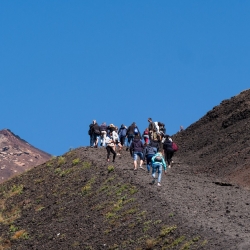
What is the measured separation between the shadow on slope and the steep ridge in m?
120

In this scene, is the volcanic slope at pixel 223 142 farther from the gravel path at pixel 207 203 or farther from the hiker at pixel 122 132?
the hiker at pixel 122 132

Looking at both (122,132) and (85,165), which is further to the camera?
(122,132)

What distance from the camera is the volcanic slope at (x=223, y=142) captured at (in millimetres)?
42000

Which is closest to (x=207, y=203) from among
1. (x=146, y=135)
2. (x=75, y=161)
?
(x=146, y=135)

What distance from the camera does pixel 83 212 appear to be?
34594mm

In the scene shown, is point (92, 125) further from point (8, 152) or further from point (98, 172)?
point (8, 152)

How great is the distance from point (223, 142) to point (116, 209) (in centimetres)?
1763

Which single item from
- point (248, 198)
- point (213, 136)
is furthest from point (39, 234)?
point (213, 136)

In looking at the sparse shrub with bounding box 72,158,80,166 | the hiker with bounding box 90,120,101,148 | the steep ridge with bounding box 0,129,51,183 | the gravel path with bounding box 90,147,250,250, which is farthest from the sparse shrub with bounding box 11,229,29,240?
the steep ridge with bounding box 0,129,51,183

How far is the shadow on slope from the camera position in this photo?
90.4ft

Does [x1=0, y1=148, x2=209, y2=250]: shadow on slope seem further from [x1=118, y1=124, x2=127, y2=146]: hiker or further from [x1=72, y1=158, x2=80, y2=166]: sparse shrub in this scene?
[x1=118, y1=124, x2=127, y2=146]: hiker

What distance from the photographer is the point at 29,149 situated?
18562 centimetres

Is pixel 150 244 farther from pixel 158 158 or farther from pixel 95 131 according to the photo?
pixel 95 131

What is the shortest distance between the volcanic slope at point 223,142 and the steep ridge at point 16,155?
4344 inches
